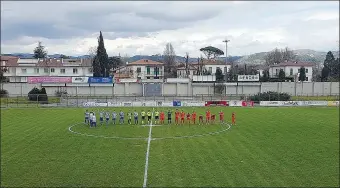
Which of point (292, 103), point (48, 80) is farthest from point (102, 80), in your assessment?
point (292, 103)

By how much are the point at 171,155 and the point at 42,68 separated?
7639cm

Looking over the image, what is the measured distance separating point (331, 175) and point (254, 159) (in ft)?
13.7

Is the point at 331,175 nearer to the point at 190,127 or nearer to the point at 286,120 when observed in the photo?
the point at 190,127

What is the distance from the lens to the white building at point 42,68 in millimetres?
90000

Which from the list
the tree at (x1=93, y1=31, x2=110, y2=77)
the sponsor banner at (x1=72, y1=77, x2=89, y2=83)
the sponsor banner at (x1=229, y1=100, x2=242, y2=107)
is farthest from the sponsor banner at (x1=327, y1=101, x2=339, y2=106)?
the tree at (x1=93, y1=31, x2=110, y2=77)

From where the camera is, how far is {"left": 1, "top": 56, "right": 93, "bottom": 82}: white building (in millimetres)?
90000

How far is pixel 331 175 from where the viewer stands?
17.0 meters

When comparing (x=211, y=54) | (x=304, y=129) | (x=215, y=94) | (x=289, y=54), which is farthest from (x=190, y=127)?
(x=289, y=54)

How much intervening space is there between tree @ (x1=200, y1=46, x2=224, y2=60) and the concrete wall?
5466 cm

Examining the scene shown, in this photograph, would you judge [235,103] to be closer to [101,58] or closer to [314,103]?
[314,103]

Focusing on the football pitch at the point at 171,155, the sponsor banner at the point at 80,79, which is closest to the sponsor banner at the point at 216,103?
the football pitch at the point at 171,155

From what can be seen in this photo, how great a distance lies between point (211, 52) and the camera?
129875 mm

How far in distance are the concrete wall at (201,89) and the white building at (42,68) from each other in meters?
18.2

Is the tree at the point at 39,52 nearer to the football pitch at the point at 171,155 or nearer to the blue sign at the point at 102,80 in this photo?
the blue sign at the point at 102,80
